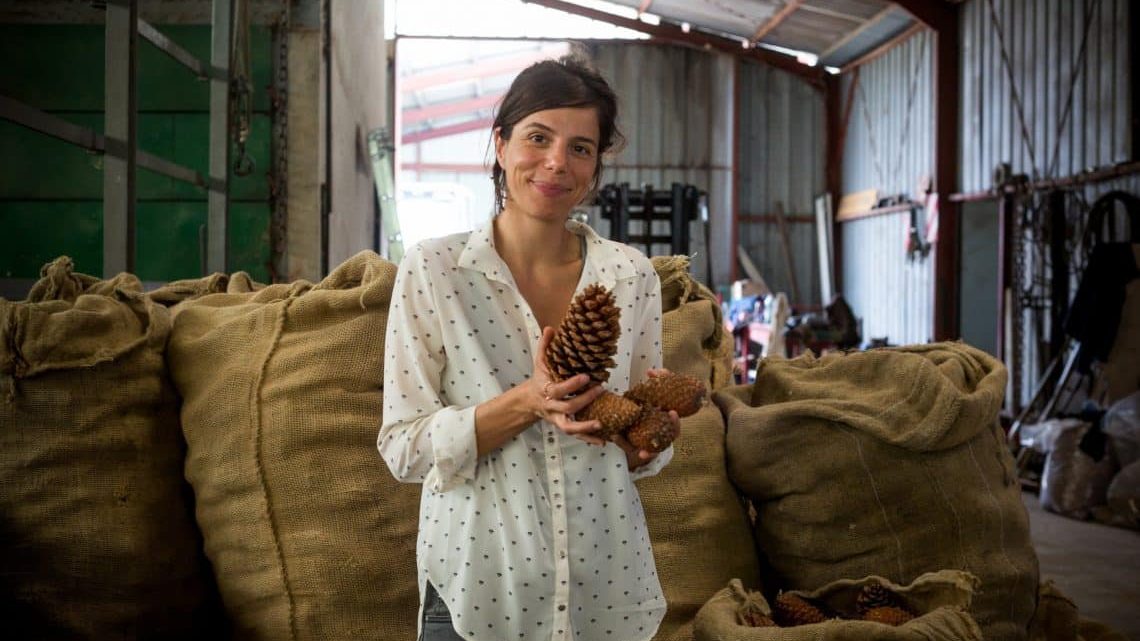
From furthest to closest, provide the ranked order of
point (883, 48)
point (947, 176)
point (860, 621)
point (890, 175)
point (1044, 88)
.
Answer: point (883, 48) → point (890, 175) → point (947, 176) → point (1044, 88) → point (860, 621)

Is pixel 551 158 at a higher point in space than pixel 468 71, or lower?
lower

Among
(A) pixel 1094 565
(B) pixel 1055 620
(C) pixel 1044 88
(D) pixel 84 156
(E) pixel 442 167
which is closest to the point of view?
(B) pixel 1055 620

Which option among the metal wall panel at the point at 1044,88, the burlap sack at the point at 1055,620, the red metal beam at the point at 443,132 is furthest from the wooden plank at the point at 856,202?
the burlap sack at the point at 1055,620

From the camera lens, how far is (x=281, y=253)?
4.91 metres

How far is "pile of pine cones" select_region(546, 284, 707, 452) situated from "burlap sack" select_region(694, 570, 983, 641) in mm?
879

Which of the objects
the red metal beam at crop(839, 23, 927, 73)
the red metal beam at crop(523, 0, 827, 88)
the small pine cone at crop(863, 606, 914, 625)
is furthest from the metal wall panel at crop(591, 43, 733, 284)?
the small pine cone at crop(863, 606, 914, 625)

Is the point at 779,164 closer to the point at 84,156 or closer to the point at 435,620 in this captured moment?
the point at 84,156

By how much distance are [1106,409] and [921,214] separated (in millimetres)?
5529

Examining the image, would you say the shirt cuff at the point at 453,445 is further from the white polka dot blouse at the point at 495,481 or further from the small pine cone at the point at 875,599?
the small pine cone at the point at 875,599

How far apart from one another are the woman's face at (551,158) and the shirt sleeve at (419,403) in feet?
0.57

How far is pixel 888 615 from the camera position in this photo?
2.10 meters

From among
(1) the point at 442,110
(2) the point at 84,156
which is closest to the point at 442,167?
(1) the point at 442,110

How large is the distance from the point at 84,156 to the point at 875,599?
373 cm

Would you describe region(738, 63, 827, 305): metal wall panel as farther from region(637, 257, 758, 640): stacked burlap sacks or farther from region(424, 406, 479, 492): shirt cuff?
region(424, 406, 479, 492): shirt cuff
